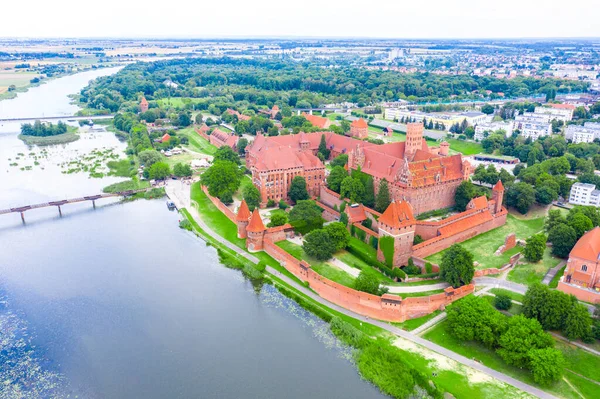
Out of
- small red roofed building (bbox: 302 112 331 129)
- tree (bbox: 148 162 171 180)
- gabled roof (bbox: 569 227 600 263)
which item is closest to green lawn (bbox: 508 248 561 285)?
gabled roof (bbox: 569 227 600 263)

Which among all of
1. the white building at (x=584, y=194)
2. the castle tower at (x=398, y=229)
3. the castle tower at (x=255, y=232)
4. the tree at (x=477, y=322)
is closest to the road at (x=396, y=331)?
the castle tower at (x=255, y=232)

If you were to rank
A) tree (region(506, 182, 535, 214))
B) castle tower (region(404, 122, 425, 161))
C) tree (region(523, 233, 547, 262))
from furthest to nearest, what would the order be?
castle tower (region(404, 122, 425, 161))
tree (region(506, 182, 535, 214))
tree (region(523, 233, 547, 262))

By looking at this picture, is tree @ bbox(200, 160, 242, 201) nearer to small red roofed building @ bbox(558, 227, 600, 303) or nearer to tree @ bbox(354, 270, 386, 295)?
tree @ bbox(354, 270, 386, 295)

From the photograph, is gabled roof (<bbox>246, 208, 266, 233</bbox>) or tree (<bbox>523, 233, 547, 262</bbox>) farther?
gabled roof (<bbox>246, 208, 266, 233</bbox>)

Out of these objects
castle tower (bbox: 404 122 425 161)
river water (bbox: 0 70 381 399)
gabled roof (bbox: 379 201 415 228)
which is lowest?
river water (bbox: 0 70 381 399)

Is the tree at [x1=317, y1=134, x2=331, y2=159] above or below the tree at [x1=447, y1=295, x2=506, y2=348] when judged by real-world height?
above

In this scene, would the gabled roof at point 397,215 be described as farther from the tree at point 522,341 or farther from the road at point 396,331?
the tree at point 522,341

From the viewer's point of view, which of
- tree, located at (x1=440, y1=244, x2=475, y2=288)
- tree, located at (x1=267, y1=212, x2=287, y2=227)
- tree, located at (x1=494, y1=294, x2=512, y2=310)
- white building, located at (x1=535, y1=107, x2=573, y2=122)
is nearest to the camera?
tree, located at (x1=494, y1=294, x2=512, y2=310)
